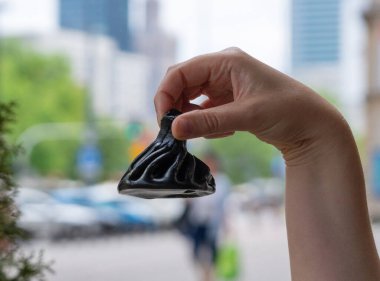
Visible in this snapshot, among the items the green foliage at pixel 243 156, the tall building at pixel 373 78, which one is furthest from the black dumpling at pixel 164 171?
the green foliage at pixel 243 156

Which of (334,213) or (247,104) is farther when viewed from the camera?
(334,213)

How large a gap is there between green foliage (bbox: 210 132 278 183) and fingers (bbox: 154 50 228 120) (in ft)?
214

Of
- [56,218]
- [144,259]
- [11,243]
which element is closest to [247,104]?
[11,243]

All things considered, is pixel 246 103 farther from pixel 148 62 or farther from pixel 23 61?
pixel 148 62

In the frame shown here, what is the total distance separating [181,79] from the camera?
157 cm

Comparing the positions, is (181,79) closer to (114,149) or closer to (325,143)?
(325,143)

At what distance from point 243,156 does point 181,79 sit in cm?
6865

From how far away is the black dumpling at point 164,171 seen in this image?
1421mm

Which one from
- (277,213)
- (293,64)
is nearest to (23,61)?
(277,213)

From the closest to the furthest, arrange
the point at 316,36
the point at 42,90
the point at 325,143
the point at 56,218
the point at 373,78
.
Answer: the point at 325,143 → the point at 56,218 → the point at 373,78 → the point at 42,90 → the point at 316,36

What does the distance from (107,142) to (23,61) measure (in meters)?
9.24

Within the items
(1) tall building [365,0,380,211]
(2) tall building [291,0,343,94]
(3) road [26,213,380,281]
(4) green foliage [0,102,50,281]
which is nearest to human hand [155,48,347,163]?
(4) green foliage [0,102,50,281]

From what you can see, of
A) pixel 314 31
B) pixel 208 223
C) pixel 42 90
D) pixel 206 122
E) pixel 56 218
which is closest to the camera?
pixel 206 122

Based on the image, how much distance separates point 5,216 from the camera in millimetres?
1672
